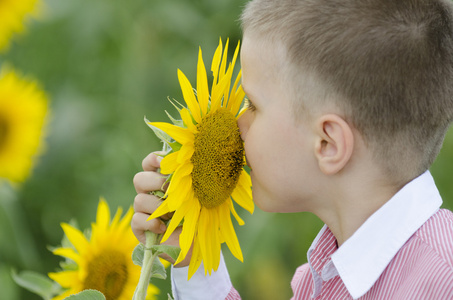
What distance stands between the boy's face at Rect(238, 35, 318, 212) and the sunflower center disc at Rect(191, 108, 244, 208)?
3 cm

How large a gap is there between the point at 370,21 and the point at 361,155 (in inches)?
6.7

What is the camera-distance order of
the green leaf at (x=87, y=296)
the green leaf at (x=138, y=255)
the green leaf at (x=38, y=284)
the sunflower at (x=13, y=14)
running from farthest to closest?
the sunflower at (x=13, y=14) → the green leaf at (x=38, y=284) → the green leaf at (x=138, y=255) → the green leaf at (x=87, y=296)

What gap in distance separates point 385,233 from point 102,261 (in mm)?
466

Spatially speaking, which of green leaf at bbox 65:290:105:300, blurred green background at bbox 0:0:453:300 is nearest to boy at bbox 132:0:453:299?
green leaf at bbox 65:290:105:300

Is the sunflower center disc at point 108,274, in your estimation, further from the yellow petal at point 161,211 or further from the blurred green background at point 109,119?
the blurred green background at point 109,119

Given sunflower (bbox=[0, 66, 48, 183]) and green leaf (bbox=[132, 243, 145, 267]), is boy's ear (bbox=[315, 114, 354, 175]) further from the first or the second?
sunflower (bbox=[0, 66, 48, 183])

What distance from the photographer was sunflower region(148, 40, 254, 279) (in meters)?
0.88

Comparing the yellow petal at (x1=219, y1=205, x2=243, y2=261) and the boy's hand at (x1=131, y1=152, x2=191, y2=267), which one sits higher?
the boy's hand at (x1=131, y1=152, x2=191, y2=267)

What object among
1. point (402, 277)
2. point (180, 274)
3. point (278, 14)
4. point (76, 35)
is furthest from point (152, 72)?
point (402, 277)

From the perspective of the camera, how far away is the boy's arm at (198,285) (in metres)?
1.16

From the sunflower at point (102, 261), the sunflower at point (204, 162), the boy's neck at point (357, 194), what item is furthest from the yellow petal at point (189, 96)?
the sunflower at point (102, 261)

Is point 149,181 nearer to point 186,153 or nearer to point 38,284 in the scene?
point 186,153

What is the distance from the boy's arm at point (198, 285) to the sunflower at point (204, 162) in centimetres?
20

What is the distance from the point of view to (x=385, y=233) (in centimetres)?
92
